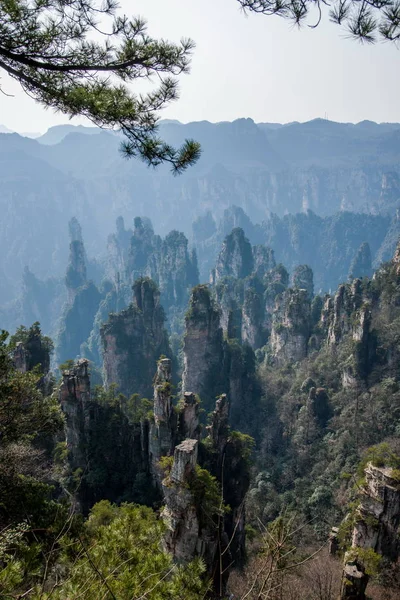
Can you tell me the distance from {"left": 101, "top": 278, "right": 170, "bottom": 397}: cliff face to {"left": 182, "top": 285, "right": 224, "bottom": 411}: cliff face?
5.47m

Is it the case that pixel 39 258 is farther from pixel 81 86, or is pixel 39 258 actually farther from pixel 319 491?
pixel 81 86

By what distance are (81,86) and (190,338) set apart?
1212 inches

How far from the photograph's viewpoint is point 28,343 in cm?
2434

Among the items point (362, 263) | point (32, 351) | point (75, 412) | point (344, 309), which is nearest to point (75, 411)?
point (75, 412)

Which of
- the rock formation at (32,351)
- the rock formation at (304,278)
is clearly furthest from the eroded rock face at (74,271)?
the rock formation at (32,351)

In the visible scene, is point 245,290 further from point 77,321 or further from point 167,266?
point 77,321

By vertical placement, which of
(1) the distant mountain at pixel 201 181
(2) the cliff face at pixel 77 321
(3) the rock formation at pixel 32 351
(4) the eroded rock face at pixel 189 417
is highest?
(1) the distant mountain at pixel 201 181

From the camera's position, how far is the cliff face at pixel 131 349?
39.9m

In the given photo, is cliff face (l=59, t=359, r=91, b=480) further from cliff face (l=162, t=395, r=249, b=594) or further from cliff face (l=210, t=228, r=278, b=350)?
cliff face (l=210, t=228, r=278, b=350)

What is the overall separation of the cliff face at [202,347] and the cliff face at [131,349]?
5.47 metres

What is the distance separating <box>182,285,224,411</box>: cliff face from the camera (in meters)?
35.7

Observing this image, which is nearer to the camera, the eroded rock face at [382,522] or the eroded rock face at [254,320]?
the eroded rock face at [382,522]

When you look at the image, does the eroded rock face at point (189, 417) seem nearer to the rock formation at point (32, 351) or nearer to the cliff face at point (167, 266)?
the rock formation at point (32, 351)

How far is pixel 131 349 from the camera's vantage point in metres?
40.6
